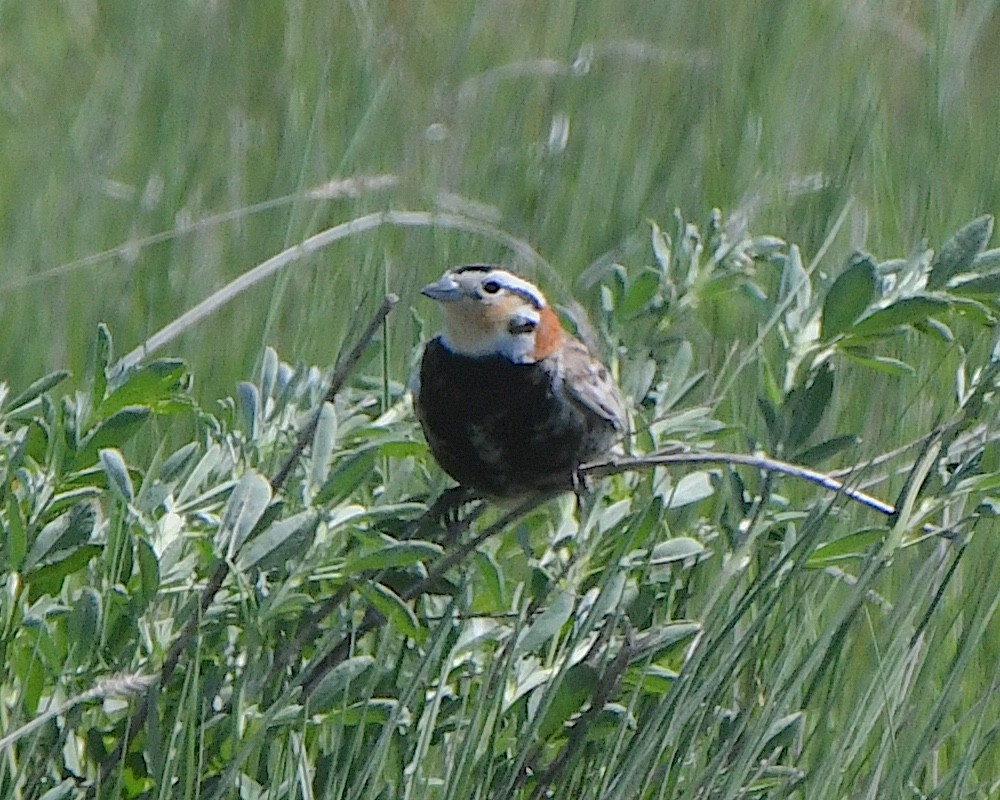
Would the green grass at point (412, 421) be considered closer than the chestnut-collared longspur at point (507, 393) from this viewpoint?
Yes

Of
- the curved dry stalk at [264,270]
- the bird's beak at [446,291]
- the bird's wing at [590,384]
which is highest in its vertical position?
the curved dry stalk at [264,270]

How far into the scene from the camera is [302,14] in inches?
108

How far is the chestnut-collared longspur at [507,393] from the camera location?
1.76 m

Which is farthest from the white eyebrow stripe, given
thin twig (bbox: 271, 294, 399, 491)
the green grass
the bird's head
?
thin twig (bbox: 271, 294, 399, 491)

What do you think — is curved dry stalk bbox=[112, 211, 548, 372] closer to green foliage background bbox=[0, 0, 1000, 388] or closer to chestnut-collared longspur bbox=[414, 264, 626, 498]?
chestnut-collared longspur bbox=[414, 264, 626, 498]

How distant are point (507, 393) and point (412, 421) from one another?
0.11 m

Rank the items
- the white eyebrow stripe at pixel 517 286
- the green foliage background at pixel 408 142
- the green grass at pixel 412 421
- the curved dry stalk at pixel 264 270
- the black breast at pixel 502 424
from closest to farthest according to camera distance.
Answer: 1. the green grass at pixel 412 421
2. the curved dry stalk at pixel 264 270
3. the black breast at pixel 502 424
4. the white eyebrow stripe at pixel 517 286
5. the green foliage background at pixel 408 142

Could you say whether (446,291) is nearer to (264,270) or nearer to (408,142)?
(264,270)

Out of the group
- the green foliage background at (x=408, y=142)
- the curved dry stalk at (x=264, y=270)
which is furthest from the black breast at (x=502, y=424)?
the green foliage background at (x=408, y=142)

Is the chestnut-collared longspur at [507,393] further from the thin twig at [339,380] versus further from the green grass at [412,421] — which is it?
the thin twig at [339,380]

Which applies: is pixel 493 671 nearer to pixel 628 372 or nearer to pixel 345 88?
pixel 628 372

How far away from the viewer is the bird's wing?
1.78 meters

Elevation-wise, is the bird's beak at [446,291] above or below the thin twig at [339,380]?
below

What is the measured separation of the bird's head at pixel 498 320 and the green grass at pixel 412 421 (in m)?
0.09
